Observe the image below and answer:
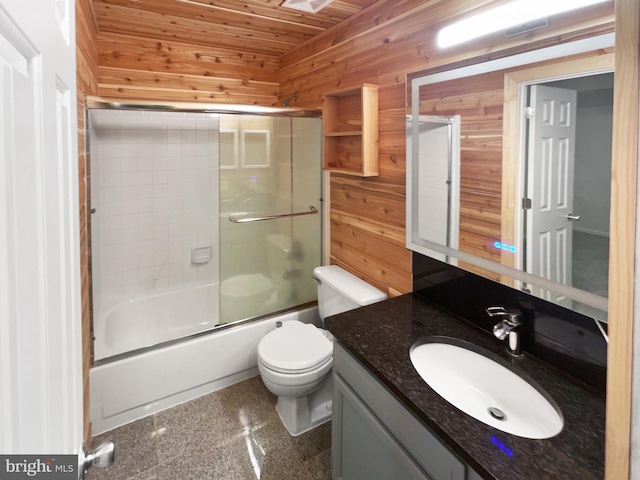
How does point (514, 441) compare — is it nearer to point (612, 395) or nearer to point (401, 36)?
point (612, 395)

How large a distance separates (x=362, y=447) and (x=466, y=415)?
494 millimetres

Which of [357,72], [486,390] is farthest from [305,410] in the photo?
[357,72]

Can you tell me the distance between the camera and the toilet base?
199 cm

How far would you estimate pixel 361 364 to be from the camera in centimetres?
132

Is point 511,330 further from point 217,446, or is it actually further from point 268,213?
point 268,213

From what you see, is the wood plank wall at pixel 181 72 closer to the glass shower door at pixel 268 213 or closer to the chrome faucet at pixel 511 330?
the glass shower door at pixel 268 213

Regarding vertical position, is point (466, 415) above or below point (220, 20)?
below

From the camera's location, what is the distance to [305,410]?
2.04m

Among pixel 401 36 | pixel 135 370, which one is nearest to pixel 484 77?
pixel 401 36

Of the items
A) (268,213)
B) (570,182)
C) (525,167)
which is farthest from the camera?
(268,213)

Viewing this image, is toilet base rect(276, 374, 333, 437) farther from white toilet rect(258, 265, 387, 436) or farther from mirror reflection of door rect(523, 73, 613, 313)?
mirror reflection of door rect(523, 73, 613, 313)

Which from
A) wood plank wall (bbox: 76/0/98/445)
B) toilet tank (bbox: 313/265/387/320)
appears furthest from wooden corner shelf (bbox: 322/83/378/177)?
wood plank wall (bbox: 76/0/98/445)

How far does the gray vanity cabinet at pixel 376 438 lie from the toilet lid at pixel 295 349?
42 cm

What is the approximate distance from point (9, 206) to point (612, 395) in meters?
0.72
